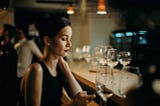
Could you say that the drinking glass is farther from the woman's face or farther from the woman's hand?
the woman's hand

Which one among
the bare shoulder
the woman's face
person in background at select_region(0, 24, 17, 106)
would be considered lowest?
person in background at select_region(0, 24, 17, 106)

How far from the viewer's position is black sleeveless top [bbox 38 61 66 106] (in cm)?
125

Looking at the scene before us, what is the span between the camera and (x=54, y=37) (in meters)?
1.29

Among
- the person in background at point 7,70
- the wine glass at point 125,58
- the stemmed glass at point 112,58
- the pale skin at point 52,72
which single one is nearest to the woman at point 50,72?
the pale skin at point 52,72

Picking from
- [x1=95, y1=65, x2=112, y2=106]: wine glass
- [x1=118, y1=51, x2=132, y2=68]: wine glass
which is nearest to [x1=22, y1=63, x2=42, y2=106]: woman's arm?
[x1=95, y1=65, x2=112, y2=106]: wine glass

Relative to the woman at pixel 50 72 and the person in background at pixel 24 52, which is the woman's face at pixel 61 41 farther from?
the person in background at pixel 24 52

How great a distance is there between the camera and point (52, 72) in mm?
1297

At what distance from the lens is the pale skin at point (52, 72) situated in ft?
3.77

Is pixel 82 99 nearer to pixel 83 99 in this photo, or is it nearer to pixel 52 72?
pixel 83 99

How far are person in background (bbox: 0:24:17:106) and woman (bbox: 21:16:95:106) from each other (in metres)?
1.49

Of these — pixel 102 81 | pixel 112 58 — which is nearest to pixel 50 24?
pixel 102 81

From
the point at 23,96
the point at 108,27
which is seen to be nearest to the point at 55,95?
the point at 23,96

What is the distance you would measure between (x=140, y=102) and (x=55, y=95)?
863 mm

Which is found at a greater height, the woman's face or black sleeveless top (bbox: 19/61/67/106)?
the woman's face
